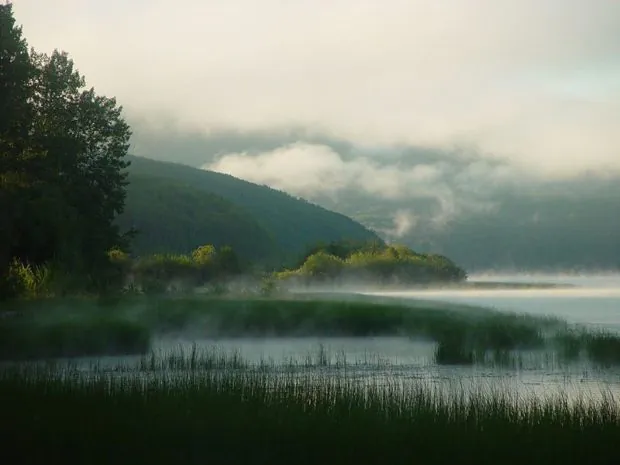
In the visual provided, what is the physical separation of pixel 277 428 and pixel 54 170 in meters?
36.4

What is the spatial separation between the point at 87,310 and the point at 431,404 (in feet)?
82.4

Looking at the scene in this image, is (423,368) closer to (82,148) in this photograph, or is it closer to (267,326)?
(267,326)

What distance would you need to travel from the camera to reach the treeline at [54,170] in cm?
4181

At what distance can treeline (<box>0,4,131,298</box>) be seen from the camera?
137ft

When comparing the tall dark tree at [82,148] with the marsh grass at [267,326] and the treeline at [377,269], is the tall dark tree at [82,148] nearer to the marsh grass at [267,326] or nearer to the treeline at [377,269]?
the marsh grass at [267,326]

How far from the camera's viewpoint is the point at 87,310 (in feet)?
130

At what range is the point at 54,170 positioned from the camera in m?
48.0

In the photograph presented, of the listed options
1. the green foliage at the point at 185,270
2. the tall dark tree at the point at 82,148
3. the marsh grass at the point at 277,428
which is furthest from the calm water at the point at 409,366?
the green foliage at the point at 185,270

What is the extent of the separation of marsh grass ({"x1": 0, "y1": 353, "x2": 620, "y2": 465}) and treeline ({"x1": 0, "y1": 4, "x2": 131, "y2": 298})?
24324 millimetres

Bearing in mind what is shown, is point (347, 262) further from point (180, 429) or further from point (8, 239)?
point (180, 429)

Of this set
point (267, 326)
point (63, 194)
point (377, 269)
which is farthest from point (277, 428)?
point (377, 269)

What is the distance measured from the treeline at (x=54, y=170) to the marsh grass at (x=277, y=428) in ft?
79.8

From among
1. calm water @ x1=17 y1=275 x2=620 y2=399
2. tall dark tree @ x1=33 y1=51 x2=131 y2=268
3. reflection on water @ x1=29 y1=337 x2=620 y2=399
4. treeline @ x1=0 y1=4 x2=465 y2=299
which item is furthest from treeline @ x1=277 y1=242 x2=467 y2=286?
reflection on water @ x1=29 y1=337 x2=620 y2=399

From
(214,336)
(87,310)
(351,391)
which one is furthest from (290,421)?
(87,310)
